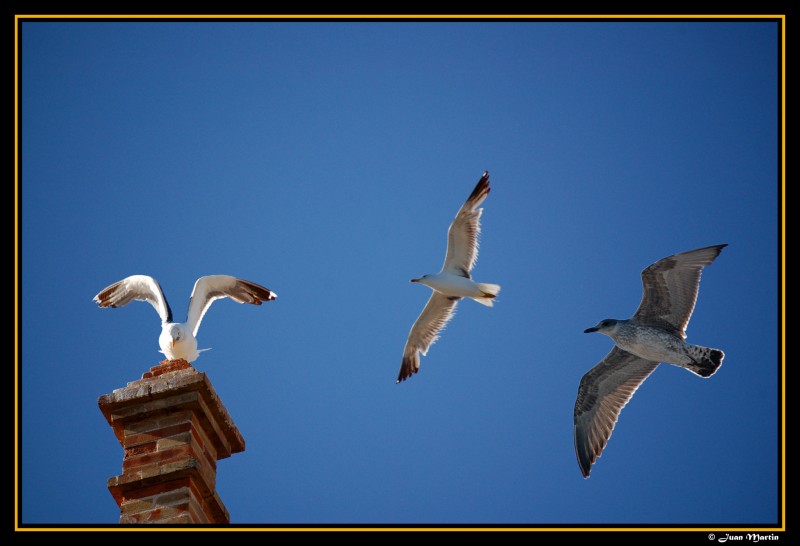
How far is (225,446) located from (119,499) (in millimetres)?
947

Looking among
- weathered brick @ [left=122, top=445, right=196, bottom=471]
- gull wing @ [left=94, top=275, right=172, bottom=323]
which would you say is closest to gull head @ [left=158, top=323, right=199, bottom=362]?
gull wing @ [left=94, top=275, right=172, bottom=323]

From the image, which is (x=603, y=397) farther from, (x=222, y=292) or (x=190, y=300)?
(x=190, y=300)

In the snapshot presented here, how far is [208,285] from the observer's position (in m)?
9.05

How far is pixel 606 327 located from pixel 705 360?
47.1 inches

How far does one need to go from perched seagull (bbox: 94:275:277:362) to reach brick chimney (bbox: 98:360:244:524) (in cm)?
110

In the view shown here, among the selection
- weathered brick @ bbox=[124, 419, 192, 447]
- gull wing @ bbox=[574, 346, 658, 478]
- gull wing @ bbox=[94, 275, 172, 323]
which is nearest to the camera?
weathered brick @ bbox=[124, 419, 192, 447]

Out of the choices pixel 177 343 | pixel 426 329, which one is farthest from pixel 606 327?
pixel 177 343

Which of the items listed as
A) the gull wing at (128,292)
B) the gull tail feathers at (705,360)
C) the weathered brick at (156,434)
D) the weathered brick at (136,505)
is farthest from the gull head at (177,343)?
the gull tail feathers at (705,360)

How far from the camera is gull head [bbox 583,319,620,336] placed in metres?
10.9

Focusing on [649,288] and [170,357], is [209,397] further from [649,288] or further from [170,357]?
[649,288]

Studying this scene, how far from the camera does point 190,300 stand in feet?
29.3

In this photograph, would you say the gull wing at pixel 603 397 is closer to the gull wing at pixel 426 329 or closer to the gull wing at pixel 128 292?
the gull wing at pixel 426 329

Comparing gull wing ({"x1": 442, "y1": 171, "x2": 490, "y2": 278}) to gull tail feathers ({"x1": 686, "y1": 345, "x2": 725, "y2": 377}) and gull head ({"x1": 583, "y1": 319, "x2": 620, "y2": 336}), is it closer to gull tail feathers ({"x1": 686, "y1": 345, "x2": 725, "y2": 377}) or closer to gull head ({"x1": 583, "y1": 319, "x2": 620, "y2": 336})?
gull head ({"x1": 583, "y1": 319, "x2": 620, "y2": 336})

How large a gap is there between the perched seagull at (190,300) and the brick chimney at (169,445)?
3.60 feet
